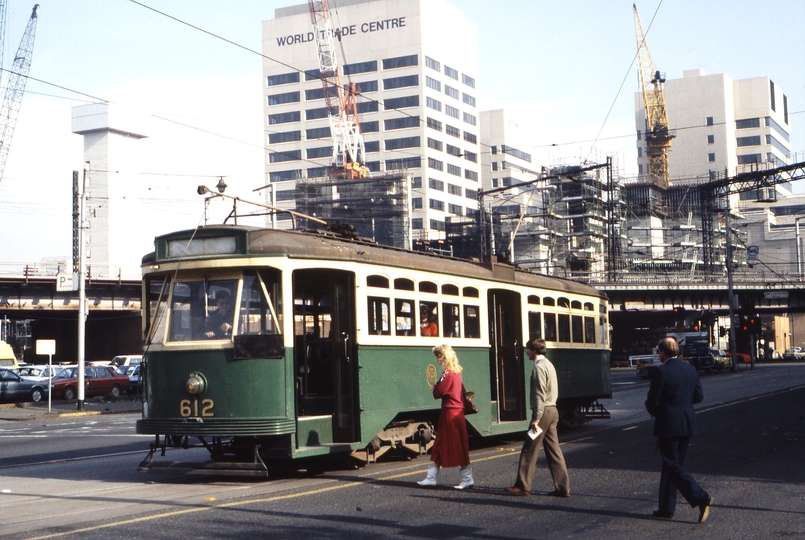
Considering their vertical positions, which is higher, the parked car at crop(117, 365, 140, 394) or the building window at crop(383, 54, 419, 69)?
the building window at crop(383, 54, 419, 69)

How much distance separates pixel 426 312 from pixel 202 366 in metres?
3.92

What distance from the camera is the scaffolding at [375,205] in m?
104

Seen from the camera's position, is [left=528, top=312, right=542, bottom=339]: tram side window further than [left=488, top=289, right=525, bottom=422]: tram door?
Yes

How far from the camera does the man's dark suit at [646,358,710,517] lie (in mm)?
9336

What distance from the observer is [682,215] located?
113688 mm

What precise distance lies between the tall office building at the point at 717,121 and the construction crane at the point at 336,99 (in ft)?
135

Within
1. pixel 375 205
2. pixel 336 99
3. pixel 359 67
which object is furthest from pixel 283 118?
pixel 375 205

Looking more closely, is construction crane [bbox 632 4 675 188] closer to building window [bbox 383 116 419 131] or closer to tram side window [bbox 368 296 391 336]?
building window [bbox 383 116 419 131]

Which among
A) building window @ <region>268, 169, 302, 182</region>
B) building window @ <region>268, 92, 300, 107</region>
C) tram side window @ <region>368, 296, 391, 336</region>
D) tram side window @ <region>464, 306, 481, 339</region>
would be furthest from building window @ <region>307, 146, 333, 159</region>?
tram side window @ <region>368, 296, 391, 336</region>

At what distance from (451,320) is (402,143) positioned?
109 meters

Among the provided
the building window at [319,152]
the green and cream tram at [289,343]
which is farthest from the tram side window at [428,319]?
the building window at [319,152]

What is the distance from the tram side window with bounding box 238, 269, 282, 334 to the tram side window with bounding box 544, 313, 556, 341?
7341 millimetres

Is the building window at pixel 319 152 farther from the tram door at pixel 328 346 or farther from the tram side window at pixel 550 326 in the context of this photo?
the tram door at pixel 328 346

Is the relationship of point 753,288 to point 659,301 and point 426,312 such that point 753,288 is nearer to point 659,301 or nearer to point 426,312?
point 659,301
